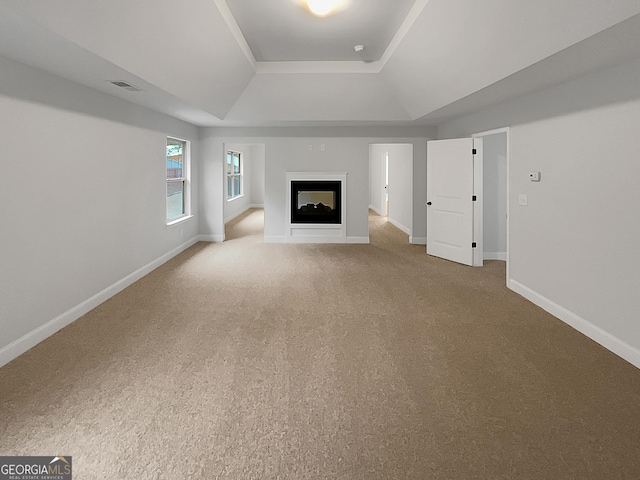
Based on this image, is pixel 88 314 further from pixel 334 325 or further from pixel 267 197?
pixel 267 197

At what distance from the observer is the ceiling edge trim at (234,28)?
11.9 ft

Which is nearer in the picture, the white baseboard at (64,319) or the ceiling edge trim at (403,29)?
the white baseboard at (64,319)

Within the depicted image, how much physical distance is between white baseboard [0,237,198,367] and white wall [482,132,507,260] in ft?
16.6

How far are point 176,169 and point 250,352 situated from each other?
506 centimetres

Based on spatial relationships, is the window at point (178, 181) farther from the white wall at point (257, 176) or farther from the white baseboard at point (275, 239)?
the white wall at point (257, 176)

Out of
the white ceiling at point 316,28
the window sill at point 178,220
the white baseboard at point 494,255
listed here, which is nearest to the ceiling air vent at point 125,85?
the white ceiling at point 316,28

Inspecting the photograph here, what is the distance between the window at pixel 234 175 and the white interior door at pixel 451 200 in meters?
6.70

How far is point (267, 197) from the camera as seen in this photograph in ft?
25.1

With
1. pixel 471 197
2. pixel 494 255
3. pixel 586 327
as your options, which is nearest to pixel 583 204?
pixel 586 327

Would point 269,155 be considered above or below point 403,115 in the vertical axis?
below

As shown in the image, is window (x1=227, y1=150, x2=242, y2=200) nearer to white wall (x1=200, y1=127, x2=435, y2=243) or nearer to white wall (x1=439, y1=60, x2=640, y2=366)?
white wall (x1=200, y1=127, x2=435, y2=243)

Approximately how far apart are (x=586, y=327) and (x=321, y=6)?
12.3 feet

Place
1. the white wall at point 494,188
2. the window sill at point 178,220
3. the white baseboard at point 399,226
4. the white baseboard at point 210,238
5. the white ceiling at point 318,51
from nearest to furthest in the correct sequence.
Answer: the white ceiling at point 318,51 → the white wall at point 494,188 → the window sill at point 178,220 → the white baseboard at point 210,238 → the white baseboard at point 399,226

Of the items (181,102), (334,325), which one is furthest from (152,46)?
(334,325)
